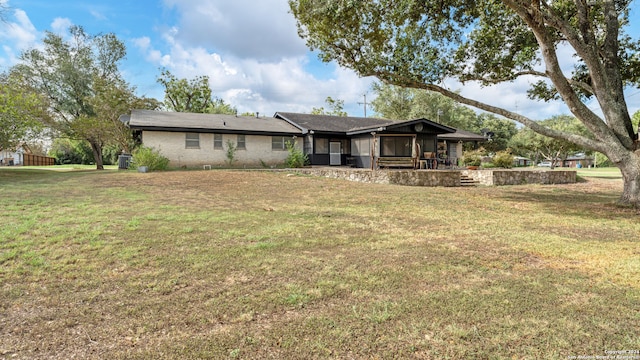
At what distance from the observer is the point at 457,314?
2984 millimetres

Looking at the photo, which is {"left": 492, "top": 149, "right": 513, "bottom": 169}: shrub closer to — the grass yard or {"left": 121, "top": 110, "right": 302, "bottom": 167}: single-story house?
{"left": 121, "top": 110, "right": 302, "bottom": 167}: single-story house

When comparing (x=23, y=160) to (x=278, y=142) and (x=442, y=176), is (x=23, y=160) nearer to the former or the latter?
(x=278, y=142)

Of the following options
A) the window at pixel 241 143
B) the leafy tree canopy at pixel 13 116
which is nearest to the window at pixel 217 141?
the window at pixel 241 143

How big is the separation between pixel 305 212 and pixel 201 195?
12.7ft

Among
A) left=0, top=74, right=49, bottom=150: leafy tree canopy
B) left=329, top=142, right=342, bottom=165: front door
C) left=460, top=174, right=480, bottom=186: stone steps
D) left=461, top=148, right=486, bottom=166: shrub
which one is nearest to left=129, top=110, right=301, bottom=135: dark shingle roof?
left=329, top=142, right=342, bottom=165: front door

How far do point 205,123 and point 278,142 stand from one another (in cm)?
489

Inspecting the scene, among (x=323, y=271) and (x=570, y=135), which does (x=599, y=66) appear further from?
(x=323, y=271)

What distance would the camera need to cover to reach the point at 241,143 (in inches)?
852

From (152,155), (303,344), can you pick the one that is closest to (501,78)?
(303,344)

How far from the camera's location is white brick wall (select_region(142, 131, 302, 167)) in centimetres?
1932

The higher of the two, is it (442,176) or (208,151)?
(208,151)

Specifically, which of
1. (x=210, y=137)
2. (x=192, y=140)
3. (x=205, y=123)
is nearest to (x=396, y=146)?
(x=210, y=137)

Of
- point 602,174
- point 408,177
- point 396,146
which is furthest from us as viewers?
point 602,174

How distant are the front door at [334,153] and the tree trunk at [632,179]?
15.8m
